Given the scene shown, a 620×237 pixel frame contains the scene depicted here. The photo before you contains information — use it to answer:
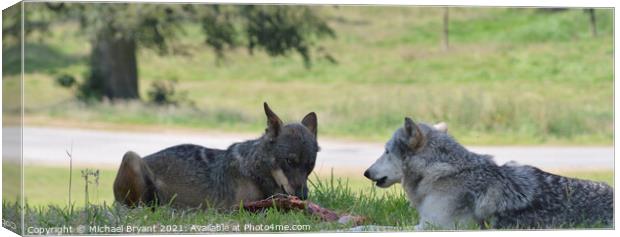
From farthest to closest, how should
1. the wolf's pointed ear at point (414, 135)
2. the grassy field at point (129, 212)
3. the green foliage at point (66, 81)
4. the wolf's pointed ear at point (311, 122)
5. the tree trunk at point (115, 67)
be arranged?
the tree trunk at point (115, 67) < the green foliage at point (66, 81) < the wolf's pointed ear at point (311, 122) < the grassy field at point (129, 212) < the wolf's pointed ear at point (414, 135)

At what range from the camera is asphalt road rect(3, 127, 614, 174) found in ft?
47.4

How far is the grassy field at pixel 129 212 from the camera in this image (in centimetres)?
1337

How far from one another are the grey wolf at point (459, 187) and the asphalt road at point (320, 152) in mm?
1135

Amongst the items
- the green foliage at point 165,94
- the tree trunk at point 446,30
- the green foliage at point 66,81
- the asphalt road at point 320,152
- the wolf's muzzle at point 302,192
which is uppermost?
the tree trunk at point 446,30

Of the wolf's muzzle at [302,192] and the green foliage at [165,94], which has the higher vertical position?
the green foliage at [165,94]

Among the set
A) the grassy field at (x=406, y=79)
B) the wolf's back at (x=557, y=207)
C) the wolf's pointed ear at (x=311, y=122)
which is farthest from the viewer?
the grassy field at (x=406, y=79)

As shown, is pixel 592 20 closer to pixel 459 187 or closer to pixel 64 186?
pixel 459 187

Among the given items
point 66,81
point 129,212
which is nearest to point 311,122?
point 129,212

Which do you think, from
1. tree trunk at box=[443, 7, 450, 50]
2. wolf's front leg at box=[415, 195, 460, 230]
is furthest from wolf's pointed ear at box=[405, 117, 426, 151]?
tree trunk at box=[443, 7, 450, 50]

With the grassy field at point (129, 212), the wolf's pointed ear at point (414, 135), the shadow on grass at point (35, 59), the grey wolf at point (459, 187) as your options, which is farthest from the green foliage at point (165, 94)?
the wolf's pointed ear at point (414, 135)

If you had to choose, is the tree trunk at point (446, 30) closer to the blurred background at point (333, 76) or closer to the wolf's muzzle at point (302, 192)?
the blurred background at point (333, 76)

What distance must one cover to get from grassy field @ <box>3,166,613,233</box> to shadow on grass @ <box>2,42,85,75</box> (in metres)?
1.03

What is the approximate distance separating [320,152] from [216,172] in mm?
1389

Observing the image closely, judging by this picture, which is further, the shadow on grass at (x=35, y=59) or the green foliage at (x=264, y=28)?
the green foliage at (x=264, y=28)
